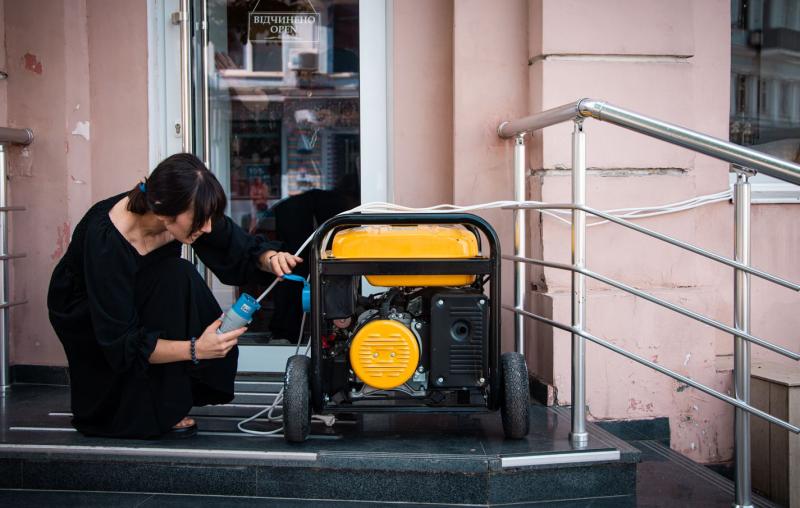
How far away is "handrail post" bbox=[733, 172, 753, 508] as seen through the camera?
2.66m

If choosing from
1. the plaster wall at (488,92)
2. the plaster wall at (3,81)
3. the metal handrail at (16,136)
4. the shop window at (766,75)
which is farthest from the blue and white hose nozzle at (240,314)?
the shop window at (766,75)

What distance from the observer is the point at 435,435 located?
289 centimetres

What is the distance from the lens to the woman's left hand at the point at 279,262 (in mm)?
2910

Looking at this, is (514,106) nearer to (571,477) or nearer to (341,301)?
(341,301)

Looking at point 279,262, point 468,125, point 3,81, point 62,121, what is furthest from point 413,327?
point 3,81

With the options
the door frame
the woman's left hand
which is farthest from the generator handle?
the door frame

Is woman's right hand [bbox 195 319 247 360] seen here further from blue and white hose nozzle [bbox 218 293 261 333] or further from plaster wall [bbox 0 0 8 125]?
plaster wall [bbox 0 0 8 125]

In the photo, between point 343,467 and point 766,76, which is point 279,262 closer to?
point 343,467

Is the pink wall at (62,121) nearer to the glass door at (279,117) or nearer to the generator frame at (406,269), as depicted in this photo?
the glass door at (279,117)

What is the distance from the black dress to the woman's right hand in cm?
16

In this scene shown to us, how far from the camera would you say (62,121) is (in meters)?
4.04

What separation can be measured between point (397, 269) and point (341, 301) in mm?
242

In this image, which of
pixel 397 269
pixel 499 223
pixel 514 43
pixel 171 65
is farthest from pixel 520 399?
pixel 171 65

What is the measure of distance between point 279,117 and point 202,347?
6.68 feet
